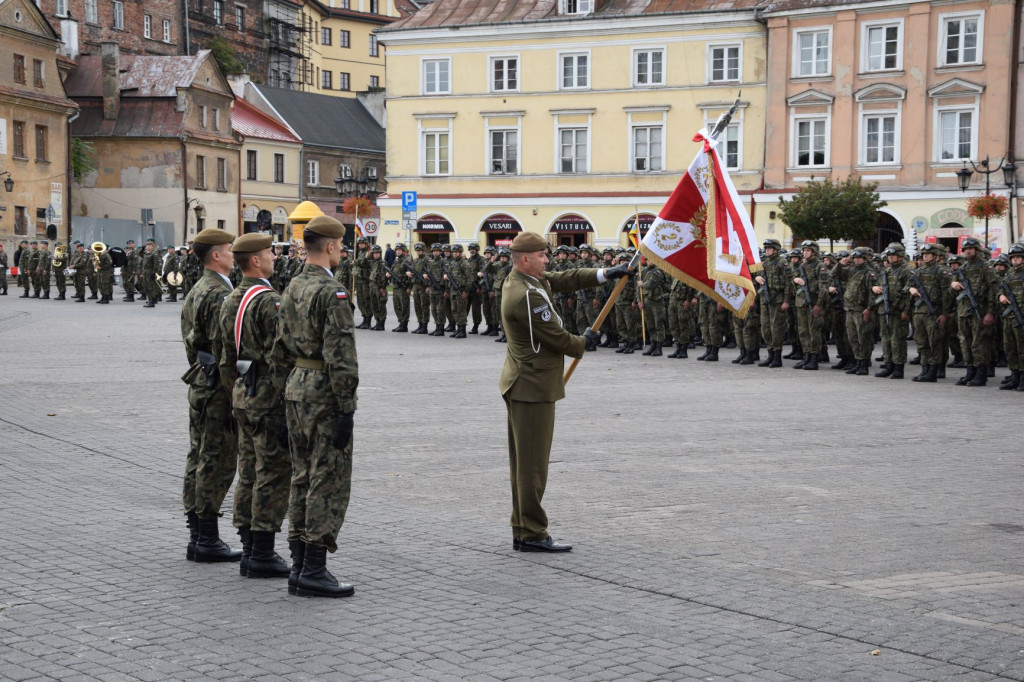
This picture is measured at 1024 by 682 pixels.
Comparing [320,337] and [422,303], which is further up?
[320,337]

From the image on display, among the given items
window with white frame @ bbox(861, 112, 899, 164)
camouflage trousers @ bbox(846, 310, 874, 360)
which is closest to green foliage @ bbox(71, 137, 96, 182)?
window with white frame @ bbox(861, 112, 899, 164)

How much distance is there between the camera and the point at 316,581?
699cm

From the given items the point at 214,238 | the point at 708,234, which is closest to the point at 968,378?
the point at 708,234

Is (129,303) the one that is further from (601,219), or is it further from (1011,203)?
(1011,203)

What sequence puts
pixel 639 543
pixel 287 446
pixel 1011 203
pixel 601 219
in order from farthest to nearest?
pixel 601 219
pixel 1011 203
pixel 639 543
pixel 287 446

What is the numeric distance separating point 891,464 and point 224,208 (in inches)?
2433

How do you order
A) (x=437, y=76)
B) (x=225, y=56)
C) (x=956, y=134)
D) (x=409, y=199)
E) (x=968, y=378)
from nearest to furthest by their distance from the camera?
(x=968, y=378)
(x=409, y=199)
(x=956, y=134)
(x=437, y=76)
(x=225, y=56)

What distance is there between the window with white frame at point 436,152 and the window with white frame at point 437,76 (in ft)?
5.85

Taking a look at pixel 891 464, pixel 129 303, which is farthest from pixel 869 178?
pixel 891 464

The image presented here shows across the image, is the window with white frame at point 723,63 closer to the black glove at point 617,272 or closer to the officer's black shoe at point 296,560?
the black glove at point 617,272

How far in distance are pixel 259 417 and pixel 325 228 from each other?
1.15 m

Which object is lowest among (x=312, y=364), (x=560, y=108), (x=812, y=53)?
(x=312, y=364)

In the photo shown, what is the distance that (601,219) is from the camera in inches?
2138

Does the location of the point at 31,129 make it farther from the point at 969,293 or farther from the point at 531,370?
the point at 531,370
